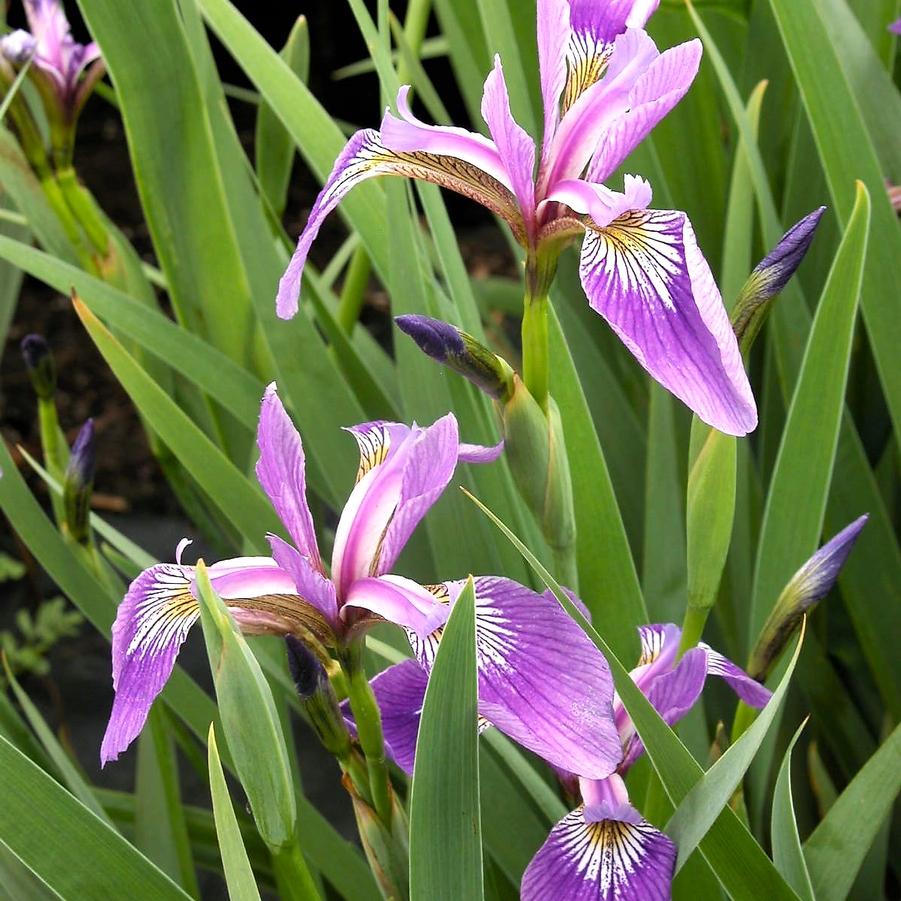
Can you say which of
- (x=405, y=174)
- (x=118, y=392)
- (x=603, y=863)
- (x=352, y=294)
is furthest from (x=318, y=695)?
(x=118, y=392)

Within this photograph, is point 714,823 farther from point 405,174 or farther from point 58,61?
point 58,61

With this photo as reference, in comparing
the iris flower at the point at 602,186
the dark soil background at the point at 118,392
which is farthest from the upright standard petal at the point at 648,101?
the dark soil background at the point at 118,392

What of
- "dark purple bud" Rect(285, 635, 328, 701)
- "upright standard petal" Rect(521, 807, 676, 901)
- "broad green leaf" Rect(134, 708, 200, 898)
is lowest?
"broad green leaf" Rect(134, 708, 200, 898)

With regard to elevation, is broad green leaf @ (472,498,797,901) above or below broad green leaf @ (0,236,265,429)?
below

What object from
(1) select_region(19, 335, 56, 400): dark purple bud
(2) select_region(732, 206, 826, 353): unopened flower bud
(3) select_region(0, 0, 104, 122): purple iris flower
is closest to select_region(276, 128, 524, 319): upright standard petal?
(2) select_region(732, 206, 826, 353): unopened flower bud

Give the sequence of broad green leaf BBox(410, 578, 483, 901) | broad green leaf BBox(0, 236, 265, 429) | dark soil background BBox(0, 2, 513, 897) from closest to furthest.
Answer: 1. broad green leaf BBox(410, 578, 483, 901)
2. broad green leaf BBox(0, 236, 265, 429)
3. dark soil background BBox(0, 2, 513, 897)

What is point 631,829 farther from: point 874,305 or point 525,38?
point 525,38

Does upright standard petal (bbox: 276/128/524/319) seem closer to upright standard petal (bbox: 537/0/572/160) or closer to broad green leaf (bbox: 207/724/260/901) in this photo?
upright standard petal (bbox: 537/0/572/160)

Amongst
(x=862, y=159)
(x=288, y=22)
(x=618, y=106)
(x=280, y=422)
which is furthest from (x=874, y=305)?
(x=288, y=22)
